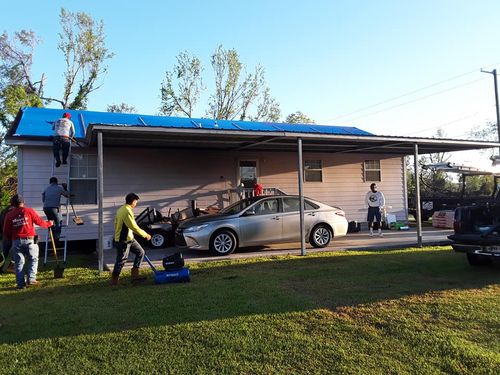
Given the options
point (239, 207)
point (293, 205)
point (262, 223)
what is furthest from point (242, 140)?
point (262, 223)

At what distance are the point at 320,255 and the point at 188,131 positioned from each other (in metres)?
4.14

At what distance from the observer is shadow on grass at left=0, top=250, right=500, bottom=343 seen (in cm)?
558

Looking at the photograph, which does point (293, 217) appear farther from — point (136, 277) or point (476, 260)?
point (136, 277)

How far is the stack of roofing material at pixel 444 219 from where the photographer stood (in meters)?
16.9

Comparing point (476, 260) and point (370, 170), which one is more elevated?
point (370, 170)

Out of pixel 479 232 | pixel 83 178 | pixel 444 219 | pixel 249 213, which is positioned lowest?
pixel 444 219

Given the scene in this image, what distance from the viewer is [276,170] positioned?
1573 cm

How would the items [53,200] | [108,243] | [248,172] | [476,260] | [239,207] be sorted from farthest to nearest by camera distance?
[248,172] < [108,243] < [239,207] < [53,200] < [476,260]

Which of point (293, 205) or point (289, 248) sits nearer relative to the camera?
point (293, 205)

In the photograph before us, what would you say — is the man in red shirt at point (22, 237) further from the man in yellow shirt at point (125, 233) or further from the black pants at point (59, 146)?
the black pants at point (59, 146)

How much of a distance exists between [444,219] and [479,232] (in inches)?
395

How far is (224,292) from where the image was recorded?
681 cm

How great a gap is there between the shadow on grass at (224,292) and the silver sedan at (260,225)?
1.11 meters

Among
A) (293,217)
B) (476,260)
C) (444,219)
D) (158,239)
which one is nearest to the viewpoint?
(476,260)
